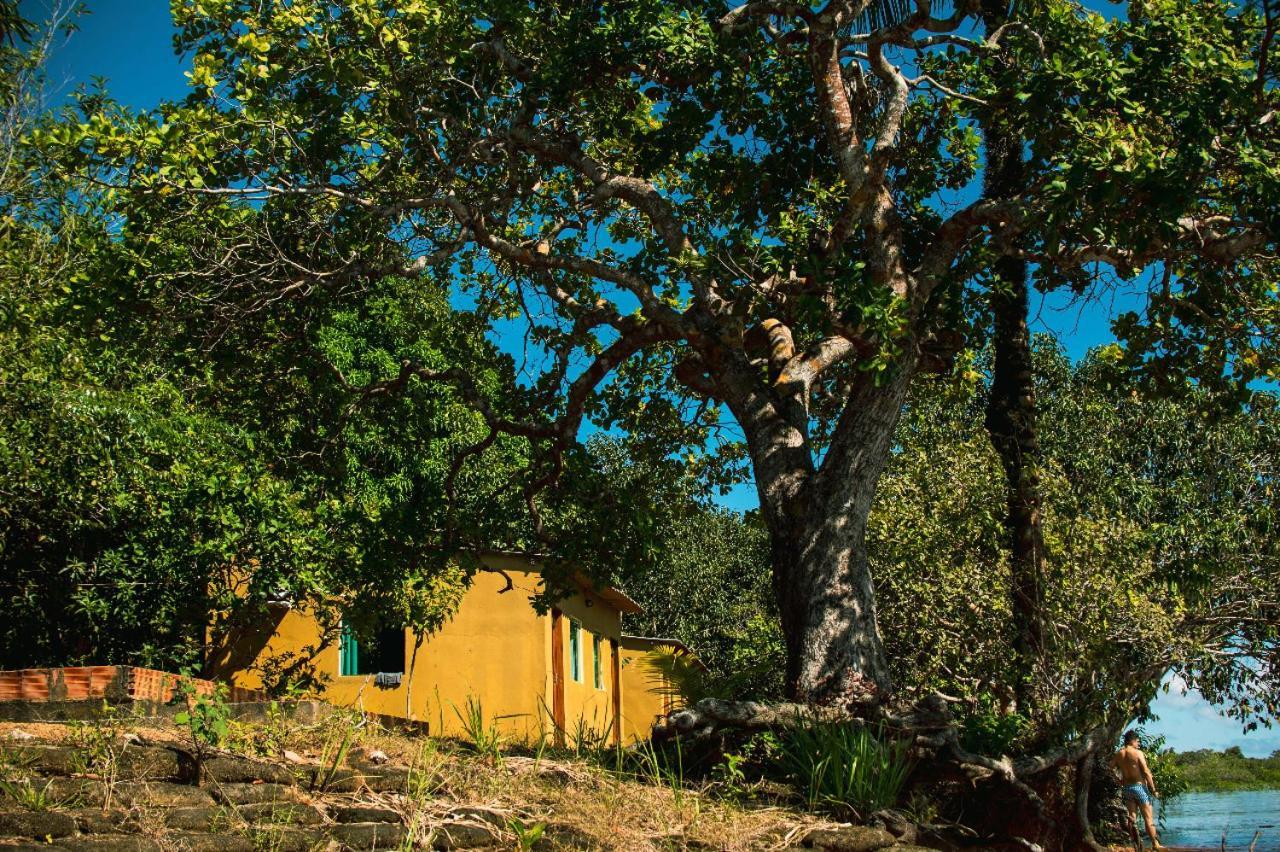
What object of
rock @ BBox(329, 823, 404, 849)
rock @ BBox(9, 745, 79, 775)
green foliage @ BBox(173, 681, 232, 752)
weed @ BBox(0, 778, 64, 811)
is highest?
green foliage @ BBox(173, 681, 232, 752)

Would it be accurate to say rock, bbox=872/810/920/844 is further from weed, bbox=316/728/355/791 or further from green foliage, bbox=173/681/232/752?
green foliage, bbox=173/681/232/752

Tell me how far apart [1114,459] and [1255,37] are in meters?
17.5

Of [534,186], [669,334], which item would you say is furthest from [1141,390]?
[534,186]

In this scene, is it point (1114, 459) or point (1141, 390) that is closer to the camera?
point (1141, 390)

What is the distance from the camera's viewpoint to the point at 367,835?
19.6 feet

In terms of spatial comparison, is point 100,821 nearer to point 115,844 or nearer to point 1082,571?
point 115,844

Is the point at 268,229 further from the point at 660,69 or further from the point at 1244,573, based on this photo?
the point at 1244,573

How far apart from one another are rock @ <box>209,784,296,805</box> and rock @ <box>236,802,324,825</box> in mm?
77

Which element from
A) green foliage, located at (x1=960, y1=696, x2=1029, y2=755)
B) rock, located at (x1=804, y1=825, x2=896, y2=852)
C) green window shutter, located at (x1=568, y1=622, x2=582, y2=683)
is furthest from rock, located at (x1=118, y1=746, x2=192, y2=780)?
green window shutter, located at (x1=568, y1=622, x2=582, y2=683)

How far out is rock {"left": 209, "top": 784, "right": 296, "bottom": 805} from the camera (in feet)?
20.0

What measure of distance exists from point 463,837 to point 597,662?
1797 cm

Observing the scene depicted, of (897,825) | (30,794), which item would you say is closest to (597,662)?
(897,825)

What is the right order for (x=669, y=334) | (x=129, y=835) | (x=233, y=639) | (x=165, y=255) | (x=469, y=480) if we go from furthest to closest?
(x=469, y=480) < (x=233, y=639) < (x=669, y=334) < (x=165, y=255) < (x=129, y=835)

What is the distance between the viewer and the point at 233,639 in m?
16.5
